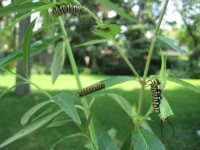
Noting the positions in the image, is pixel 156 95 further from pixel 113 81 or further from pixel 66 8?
pixel 66 8

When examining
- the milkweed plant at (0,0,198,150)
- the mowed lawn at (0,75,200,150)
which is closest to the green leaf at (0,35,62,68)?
the milkweed plant at (0,0,198,150)

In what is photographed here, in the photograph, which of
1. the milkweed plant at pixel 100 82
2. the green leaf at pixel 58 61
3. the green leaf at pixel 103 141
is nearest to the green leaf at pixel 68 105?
the milkweed plant at pixel 100 82

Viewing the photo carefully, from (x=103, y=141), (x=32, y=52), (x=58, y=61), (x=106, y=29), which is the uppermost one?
(x=106, y=29)

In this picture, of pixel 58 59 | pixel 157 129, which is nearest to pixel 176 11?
pixel 157 129

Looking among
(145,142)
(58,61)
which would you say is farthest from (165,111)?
(58,61)

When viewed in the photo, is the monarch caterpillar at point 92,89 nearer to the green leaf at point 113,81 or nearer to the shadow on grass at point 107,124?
the green leaf at point 113,81

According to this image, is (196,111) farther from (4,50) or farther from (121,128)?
(4,50)
